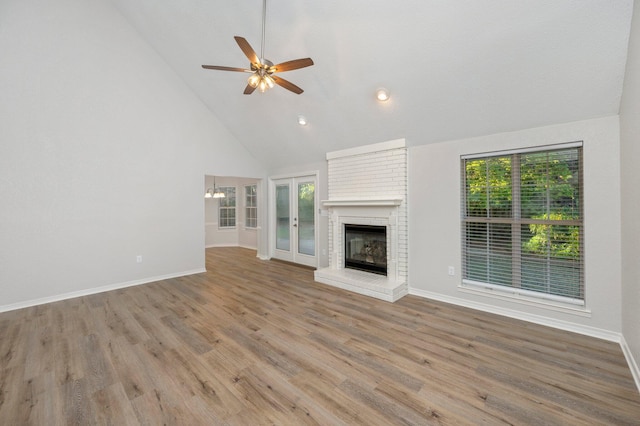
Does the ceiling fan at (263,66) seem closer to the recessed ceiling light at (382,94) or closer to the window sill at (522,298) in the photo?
the recessed ceiling light at (382,94)

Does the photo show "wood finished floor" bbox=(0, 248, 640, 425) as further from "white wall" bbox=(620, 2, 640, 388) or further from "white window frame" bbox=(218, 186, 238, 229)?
"white window frame" bbox=(218, 186, 238, 229)

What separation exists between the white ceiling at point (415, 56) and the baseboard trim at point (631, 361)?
7.47 feet

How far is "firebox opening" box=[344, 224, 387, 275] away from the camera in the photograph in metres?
4.66

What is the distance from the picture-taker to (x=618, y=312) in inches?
107

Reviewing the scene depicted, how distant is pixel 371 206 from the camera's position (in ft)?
15.0

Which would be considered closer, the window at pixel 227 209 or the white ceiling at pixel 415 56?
the white ceiling at pixel 415 56

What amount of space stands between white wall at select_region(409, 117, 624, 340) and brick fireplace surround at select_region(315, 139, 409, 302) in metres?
0.18

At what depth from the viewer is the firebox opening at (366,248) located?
4.66m

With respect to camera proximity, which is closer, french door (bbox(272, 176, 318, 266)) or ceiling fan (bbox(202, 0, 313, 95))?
ceiling fan (bbox(202, 0, 313, 95))

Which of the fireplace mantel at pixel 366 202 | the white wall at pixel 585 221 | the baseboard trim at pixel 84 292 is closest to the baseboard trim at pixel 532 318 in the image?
the white wall at pixel 585 221

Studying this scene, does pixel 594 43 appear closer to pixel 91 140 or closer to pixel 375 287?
pixel 375 287

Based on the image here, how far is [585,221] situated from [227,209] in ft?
28.7

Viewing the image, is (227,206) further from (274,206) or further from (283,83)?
(283,83)

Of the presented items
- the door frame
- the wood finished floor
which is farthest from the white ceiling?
the wood finished floor
